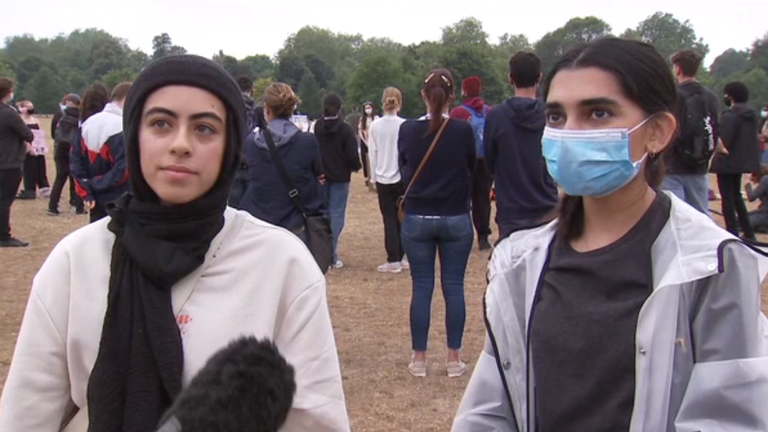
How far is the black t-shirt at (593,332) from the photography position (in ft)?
6.99

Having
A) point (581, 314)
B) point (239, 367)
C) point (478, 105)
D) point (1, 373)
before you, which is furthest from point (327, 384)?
point (478, 105)

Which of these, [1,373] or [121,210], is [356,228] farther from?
[121,210]

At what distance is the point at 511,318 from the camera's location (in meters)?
2.36

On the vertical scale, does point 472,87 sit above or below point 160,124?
below

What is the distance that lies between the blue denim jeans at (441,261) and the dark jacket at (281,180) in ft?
2.34

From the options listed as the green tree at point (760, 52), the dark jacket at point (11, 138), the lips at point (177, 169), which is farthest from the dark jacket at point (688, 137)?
the green tree at point (760, 52)

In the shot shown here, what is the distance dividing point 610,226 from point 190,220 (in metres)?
1.03

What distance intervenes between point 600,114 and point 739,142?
10.0 m

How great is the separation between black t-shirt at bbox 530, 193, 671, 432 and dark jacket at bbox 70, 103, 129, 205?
18.9 ft

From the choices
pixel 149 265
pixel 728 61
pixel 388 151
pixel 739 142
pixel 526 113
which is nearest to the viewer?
pixel 149 265

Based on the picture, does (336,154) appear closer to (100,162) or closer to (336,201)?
(336,201)

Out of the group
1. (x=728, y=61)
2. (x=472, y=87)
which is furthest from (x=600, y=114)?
(x=728, y=61)

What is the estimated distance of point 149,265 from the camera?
2.15 metres

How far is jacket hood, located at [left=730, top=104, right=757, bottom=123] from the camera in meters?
11.6
